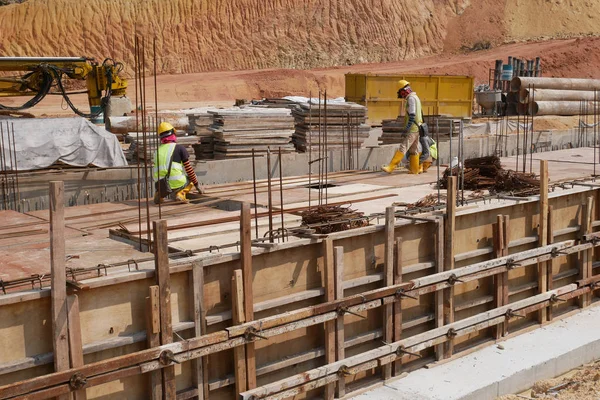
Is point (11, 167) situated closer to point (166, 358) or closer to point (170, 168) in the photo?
point (170, 168)

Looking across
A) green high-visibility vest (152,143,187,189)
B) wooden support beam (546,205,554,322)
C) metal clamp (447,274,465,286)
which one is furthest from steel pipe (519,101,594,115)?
metal clamp (447,274,465,286)

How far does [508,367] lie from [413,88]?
1857 cm

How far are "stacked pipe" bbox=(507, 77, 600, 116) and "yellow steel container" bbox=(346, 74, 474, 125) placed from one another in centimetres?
214

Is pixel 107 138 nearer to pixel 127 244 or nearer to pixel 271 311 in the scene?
pixel 127 244

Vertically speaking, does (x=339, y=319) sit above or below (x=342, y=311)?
below

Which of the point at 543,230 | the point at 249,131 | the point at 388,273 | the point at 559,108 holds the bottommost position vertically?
the point at 388,273

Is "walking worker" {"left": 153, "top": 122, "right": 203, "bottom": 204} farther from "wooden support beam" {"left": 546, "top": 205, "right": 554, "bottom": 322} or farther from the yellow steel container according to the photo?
the yellow steel container

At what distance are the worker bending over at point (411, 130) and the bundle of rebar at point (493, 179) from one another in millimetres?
2036

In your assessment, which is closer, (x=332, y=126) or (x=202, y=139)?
(x=202, y=139)

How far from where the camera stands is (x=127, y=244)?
9.25 m

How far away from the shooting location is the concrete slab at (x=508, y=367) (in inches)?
364

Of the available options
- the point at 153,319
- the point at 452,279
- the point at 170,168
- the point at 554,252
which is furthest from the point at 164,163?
the point at 554,252

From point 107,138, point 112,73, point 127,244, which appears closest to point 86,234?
point 127,244

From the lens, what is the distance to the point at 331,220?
9.42 m
